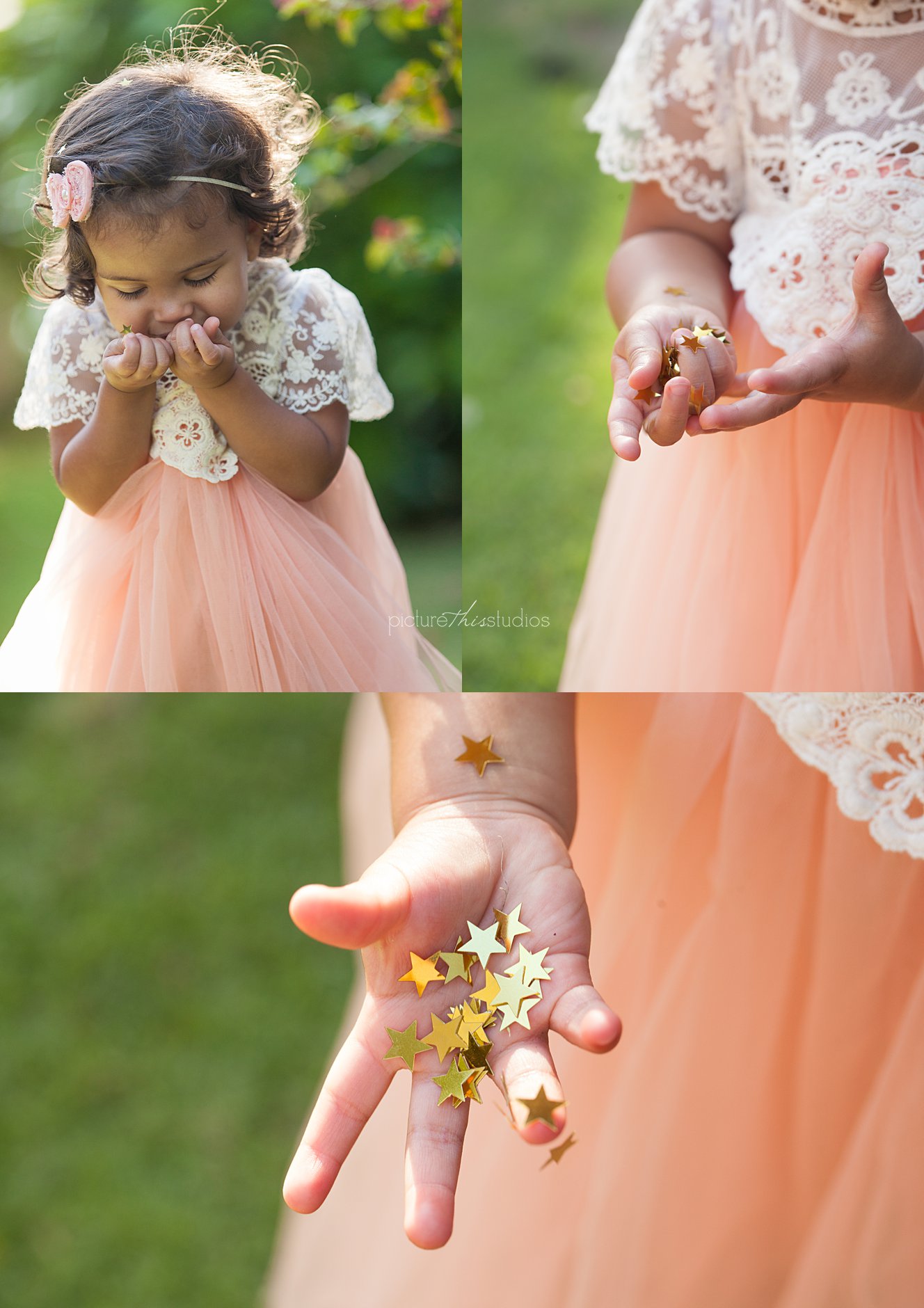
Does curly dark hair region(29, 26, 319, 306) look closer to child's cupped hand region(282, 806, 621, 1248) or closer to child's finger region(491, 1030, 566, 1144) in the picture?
child's cupped hand region(282, 806, 621, 1248)

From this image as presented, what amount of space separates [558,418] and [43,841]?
133 centimetres

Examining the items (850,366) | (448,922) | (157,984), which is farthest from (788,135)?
(157,984)

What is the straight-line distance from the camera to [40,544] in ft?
2.46

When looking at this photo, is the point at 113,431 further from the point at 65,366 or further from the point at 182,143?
the point at 182,143

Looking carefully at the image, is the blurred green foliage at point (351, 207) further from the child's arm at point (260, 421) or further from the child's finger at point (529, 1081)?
the child's finger at point (529, 1081)

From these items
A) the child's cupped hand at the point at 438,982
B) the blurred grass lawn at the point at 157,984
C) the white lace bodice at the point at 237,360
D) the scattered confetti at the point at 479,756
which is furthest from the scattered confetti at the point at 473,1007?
the blurred grass lawn at the point at 157,984

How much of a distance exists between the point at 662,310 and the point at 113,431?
364mm

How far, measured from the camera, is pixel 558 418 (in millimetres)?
1093

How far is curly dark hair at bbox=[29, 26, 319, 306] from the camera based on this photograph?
63 cm

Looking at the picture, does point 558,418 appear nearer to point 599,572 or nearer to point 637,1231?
point 599,572

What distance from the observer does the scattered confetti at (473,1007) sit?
0.61 meters

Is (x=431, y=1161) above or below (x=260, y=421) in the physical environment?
below

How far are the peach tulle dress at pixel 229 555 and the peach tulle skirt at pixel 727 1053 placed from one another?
0.63 feet

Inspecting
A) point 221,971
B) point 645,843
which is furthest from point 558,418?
point 221,971
